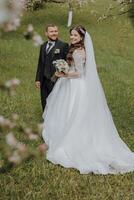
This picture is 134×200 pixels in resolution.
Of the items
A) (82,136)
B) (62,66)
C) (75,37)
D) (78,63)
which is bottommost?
(82,136)

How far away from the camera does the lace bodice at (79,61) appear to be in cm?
1172

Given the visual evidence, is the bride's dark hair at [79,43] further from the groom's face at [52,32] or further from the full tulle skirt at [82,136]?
the groom's face at [52,32]

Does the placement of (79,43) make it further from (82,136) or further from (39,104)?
(39,104)

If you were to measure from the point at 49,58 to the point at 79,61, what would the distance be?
182cm

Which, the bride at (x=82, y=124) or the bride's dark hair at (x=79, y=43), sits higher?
the bride's dark hair at (x=79, y=43)

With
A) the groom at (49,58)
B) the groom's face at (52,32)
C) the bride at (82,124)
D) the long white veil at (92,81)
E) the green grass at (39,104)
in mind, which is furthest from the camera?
the groom at (49,58)

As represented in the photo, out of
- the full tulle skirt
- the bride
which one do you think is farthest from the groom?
the bride

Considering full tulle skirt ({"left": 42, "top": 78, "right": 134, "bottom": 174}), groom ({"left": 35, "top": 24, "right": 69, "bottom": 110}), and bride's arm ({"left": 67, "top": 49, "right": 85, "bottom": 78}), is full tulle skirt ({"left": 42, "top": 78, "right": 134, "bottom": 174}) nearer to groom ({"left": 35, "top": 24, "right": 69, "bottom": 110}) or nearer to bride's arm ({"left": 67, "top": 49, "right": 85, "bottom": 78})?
bride's arm ({"left": 67, "top": 49, "right": 85, "bottom": 78})

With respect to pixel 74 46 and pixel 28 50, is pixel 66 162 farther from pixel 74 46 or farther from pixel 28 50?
pixel 28 50

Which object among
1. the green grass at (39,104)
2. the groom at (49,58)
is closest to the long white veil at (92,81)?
the groom at (49,58)

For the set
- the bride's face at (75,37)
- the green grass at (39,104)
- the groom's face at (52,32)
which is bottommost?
the green grass at (39,104)

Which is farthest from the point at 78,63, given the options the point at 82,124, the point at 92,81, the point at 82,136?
the point at 82,136

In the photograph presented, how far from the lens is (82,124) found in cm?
1179

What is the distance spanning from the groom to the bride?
92 centimetres
